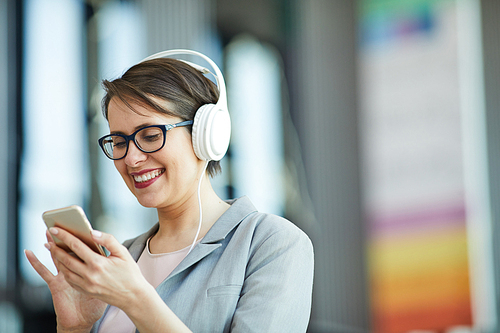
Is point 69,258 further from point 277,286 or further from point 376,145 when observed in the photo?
point 376,145

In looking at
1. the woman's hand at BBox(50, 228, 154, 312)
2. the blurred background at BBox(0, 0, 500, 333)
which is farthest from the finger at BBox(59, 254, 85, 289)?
the blurred background at BBox(0, 0, 500, 333)

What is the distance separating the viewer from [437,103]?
362cm

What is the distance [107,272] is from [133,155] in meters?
0.29

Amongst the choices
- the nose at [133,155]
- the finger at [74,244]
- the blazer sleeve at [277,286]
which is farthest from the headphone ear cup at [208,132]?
the finger at [74,244]

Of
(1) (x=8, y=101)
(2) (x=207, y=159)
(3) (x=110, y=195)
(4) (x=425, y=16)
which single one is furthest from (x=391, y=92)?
(2) (x=207, y=159)

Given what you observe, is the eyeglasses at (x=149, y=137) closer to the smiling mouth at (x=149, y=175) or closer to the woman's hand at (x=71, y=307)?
the smiling mouth at (x=149, y=175)

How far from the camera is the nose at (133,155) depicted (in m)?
0.96

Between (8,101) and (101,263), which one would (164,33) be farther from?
(101,263)

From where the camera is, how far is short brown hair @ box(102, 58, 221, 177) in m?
0.97

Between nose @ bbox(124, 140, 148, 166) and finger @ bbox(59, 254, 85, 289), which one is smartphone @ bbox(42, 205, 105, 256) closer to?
finger @ bbox(59, 254, 85, 289)

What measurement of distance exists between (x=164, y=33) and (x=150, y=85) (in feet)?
5.33

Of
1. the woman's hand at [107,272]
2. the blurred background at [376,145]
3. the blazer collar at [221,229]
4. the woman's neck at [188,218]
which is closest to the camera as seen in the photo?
the woman's hand at [107,272]

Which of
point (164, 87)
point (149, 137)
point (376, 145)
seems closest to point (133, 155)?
point (149, 137)

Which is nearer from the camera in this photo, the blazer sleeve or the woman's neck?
the blazer sleeve
